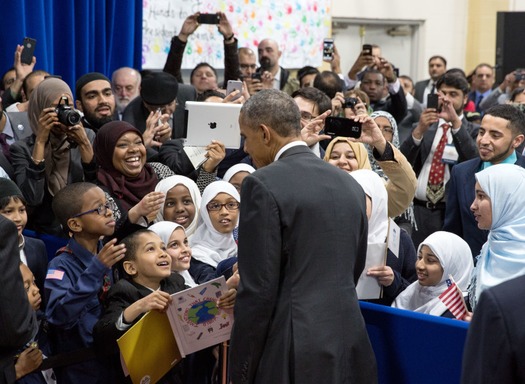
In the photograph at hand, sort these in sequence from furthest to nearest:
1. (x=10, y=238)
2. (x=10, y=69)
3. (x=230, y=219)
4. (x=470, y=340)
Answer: (x=10, y=69)
(x=230, y=219)
(x=10, y=238)
(x=470, y=340)

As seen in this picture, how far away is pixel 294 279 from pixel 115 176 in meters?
1.86

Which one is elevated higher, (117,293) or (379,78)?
(379,78)

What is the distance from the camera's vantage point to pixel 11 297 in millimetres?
2662

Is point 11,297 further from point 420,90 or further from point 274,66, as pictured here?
point 420,90

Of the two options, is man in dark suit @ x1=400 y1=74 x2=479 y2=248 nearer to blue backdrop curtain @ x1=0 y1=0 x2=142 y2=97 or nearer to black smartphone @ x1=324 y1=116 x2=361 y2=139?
black smartphone @ x1=324 y1=116 x2=361 y2=139

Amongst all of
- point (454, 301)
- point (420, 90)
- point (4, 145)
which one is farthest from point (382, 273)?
point (420, 90)

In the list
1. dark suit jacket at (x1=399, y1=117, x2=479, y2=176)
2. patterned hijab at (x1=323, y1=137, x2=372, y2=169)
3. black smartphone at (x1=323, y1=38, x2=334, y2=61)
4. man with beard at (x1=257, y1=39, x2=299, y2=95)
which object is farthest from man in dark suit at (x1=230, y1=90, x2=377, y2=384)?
black smartphone at (x1=323, y1=38, x2=334, y2=61)

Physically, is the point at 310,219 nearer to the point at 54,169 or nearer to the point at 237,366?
the point at 237,366

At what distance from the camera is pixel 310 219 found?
273 centimetres

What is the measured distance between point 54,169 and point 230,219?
93cm

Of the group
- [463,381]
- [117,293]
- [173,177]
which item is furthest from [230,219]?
[463,381]

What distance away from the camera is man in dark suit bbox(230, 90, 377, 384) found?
2.70m

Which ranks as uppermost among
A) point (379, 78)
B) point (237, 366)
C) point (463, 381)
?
point (379, 78)

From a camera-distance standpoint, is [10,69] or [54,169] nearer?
[54,169]
